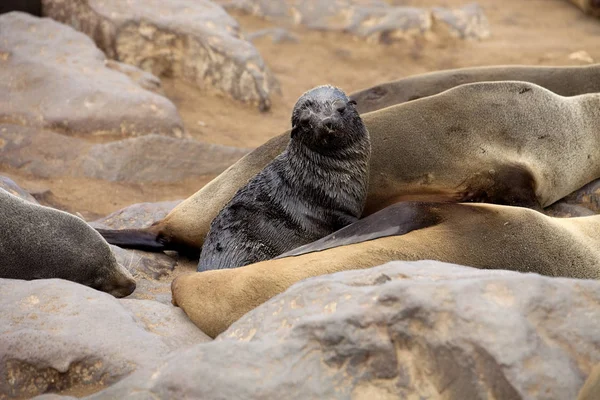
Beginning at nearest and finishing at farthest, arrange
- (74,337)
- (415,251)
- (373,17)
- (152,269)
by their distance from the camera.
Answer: (74,337), (415,251), (152,269), (373,17)

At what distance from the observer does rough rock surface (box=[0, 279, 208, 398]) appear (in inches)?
124

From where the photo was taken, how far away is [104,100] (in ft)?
26.4

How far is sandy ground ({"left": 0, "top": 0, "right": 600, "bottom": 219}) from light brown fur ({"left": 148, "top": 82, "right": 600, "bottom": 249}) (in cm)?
177

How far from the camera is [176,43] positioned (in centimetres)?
958

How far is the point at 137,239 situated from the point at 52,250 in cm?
123

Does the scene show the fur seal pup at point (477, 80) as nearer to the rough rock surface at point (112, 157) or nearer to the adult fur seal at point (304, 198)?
the rough rock surface at point (112, 157)

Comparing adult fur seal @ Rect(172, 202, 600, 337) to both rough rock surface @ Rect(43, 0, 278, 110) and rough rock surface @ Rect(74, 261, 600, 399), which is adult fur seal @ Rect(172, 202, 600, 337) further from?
rough rock surface @ Rect(43, 0, 278, 110)

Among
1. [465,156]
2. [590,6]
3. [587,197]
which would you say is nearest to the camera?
[465,156]

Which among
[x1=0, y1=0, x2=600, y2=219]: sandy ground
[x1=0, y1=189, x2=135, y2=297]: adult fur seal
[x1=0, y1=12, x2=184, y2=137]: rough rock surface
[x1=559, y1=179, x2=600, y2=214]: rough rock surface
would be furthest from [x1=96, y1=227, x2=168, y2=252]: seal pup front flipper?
[x1=0, y1=12, x2=184, y2=137]: rough rock surface

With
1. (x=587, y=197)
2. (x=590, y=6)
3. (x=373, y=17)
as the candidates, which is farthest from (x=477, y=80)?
(x=590, y=6)

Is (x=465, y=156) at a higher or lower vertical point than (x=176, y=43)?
higher

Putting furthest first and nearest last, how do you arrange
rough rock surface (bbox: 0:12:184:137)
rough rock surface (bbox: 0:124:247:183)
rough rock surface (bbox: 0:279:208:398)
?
rough rock surface (bbox: 0:12:184:137), rough rock surface (bbox: 0:124:247:183), rough rock surface (bbox: 0:279:208:398)

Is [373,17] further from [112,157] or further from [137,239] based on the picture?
[137,239]

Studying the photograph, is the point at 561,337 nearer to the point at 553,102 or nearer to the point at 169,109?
the point at 553,102
